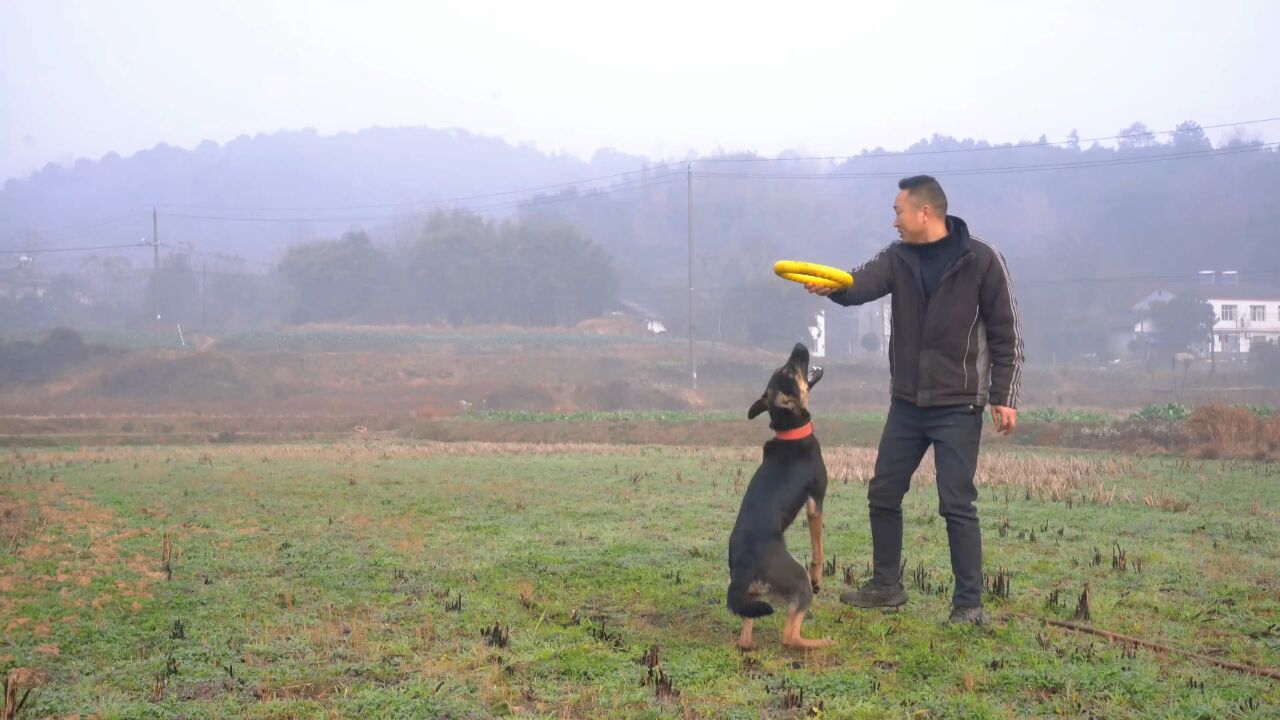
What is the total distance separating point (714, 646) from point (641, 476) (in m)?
8.06

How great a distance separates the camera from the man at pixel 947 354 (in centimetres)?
530

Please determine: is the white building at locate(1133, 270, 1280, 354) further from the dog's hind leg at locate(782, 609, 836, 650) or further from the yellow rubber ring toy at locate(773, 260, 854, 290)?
the dog's hind leg at locate(782, 609, 836, 650)

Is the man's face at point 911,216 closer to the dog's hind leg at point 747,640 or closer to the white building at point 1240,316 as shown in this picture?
the dog's hind leg at point 747,640

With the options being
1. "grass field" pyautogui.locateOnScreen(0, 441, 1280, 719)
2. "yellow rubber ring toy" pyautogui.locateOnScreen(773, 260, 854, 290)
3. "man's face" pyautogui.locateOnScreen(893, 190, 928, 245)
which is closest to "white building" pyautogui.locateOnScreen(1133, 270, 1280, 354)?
"grass field" pyautogui.locateOnScreen(0, 441, 1280, 719)

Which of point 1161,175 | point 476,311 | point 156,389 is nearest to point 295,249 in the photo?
point 476,311

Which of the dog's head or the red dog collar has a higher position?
the dog's head

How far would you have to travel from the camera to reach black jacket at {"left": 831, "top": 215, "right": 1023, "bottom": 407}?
5309 mm

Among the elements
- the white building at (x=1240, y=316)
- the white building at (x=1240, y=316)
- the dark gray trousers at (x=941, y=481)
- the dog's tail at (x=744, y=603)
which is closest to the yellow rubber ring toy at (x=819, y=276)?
the dark gray trousers at (x=941, y=481)

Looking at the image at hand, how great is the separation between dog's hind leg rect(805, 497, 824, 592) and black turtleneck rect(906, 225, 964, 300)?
4.46 feet

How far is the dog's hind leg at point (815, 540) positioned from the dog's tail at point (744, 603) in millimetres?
722

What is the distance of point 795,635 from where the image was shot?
190 inches

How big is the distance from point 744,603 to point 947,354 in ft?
5.91

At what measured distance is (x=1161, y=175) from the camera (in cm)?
11300

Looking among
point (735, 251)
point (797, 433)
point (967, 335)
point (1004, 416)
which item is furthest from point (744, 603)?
point (735, 251)
